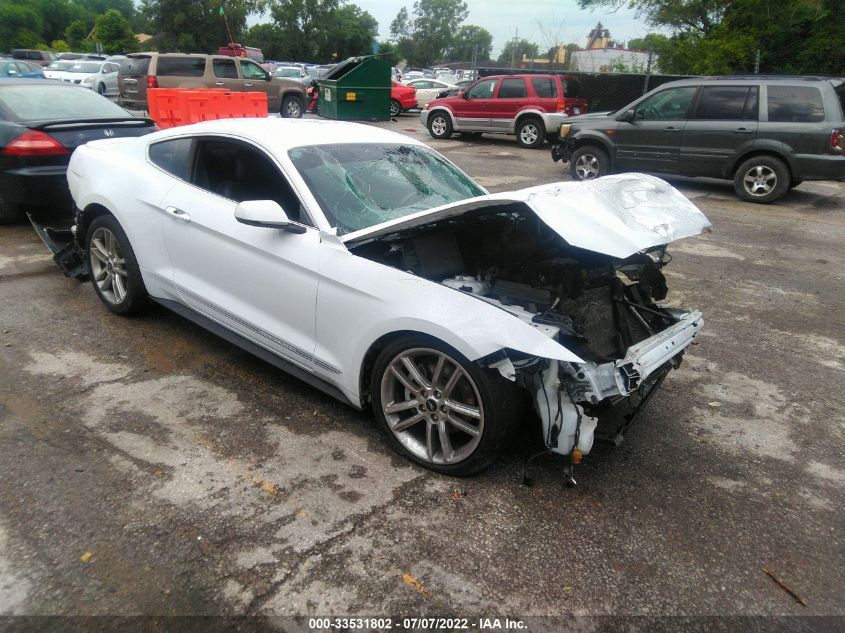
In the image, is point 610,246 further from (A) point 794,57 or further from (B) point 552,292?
(A) point 794,57

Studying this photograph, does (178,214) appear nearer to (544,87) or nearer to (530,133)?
(530,133)

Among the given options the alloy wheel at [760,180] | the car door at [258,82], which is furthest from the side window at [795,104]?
the car door at [258,82]

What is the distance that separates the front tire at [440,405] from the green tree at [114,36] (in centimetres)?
6505

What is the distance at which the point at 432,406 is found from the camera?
3113 mm

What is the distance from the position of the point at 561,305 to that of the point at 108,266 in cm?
341

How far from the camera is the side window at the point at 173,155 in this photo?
4.29 meters

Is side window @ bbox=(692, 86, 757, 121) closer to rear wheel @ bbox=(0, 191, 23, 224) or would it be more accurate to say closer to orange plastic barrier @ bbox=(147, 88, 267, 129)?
orange plastic barrier @ bbox=(147, 88, 267, 129)

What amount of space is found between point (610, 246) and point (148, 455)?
2.45 metres

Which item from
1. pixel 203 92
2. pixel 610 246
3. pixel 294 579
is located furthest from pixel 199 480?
pixel 203 92

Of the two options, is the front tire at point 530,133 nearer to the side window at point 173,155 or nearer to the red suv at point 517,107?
the red suv at point 517,107

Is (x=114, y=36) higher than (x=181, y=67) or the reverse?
higher

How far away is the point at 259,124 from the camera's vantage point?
13.7ft

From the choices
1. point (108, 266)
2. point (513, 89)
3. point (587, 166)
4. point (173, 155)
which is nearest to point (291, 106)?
point (513, 89)

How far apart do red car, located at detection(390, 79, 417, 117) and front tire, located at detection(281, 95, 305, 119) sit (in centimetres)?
449
